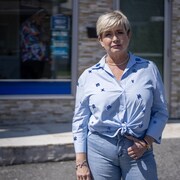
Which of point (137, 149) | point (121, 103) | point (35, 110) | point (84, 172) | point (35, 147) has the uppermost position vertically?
point (121, 103)

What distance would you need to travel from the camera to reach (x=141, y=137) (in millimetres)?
2906

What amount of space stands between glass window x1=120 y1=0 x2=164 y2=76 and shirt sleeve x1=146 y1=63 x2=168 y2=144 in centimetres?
558

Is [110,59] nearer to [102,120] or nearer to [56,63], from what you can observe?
[102,120]

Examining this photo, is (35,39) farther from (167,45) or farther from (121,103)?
(121,103)

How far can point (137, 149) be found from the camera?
2.86 m

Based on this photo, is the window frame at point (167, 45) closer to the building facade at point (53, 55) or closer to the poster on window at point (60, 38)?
the building facade at point (53, 55)

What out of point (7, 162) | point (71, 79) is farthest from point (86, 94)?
point (71, 79)

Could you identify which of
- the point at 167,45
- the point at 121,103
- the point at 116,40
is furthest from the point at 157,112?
the point at 167,45

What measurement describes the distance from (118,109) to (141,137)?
0.23m

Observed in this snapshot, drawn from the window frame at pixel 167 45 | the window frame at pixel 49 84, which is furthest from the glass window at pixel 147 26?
the window frame at pixel 49 84

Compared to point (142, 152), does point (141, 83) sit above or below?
above

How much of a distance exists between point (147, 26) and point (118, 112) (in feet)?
19.1

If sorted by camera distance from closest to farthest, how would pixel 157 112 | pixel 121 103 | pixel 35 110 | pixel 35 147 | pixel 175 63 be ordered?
pixel 121 103 < pixel 157 112 < pixel 35 147 < pixel 35 110 < pixel 175 63

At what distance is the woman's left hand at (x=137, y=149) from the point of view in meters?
2.86
